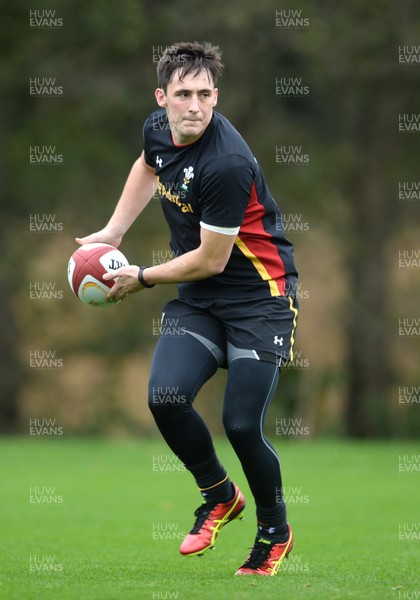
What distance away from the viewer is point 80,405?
20.8 m

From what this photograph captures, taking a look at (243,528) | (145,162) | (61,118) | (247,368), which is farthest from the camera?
(61,118)

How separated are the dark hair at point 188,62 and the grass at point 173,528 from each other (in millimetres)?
2616

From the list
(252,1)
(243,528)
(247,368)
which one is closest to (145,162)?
(247,368)

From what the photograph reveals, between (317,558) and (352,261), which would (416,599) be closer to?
(317,558)

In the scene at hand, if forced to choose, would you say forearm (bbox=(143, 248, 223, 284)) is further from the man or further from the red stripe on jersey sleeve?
the red stripe on jersey sleeve

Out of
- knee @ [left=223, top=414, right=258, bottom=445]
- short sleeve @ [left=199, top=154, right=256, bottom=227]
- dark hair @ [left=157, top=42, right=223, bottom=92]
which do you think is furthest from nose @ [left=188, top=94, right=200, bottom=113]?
knee @ [left=223, top=414, right=258, bottom=445]

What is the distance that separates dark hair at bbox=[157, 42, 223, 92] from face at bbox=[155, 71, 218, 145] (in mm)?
36

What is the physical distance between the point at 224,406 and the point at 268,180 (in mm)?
14183

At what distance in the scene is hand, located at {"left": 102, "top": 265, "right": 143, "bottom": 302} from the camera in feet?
19.0

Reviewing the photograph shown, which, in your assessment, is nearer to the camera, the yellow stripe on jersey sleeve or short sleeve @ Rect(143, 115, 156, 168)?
the yellow stripe on jersey sleeve

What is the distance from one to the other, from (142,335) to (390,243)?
17.7ft

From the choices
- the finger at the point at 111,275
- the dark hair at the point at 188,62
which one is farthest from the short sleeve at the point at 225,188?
the finger at the point at 111,275

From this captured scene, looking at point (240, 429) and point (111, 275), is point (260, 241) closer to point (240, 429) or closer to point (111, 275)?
point (111, 275)

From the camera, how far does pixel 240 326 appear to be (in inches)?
225
